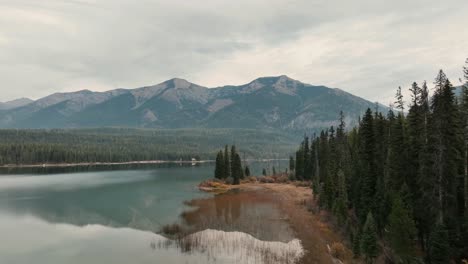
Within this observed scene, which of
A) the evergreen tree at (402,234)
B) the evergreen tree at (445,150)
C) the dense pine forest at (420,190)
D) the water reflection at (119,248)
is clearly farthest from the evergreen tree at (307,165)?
the evergreen tree at (402,234)

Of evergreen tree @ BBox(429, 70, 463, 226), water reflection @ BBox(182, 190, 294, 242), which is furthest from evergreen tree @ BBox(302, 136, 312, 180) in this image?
evergreen tree @ BBox(429, 70, 463, 226)

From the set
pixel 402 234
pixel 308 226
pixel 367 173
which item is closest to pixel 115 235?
pixel 308 226

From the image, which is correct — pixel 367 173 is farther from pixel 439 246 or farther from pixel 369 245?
pixel 439 246

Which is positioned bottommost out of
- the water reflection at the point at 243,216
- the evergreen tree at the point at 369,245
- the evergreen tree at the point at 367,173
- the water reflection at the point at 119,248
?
the water reflection at the point at 243,216

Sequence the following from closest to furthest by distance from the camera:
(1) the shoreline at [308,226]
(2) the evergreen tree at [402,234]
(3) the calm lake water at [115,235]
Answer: (2) the evergreen tree at [402,234] < (1) the shoreline at [308,226] < (3) the calm lake water at [115,235]

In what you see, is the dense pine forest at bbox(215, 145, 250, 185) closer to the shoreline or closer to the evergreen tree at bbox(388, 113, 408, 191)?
the shoreline

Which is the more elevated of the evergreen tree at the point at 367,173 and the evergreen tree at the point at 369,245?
the evergreen tree at the point at 367,173

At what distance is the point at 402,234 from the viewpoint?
38.2 m

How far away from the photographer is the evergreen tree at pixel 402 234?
38.0 metres

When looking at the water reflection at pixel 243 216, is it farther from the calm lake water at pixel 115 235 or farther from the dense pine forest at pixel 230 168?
the dense pine forest at pixel 230 168

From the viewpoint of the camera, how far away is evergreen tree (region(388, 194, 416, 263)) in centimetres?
3797

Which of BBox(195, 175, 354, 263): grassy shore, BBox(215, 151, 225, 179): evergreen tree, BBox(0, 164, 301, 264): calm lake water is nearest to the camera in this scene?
BBox(195, 175, 354, 263): grassy shore

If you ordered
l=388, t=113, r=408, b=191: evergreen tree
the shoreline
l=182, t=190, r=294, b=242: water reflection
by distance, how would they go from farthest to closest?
l=182, t=190, r=294, b=242: water reflection
l=388, t=113, r=408, b=191: evergreen tree
the shoreline

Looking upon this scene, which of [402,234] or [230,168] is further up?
[402,234]
